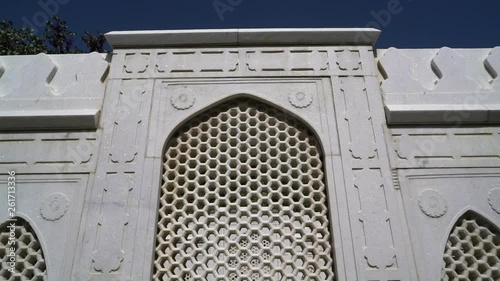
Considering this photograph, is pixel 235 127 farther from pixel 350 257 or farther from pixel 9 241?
pixel 9 241

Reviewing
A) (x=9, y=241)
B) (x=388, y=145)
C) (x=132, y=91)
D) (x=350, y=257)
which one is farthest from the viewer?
(x=132, y=91)

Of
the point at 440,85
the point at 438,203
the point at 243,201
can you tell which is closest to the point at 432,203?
the point at 438,203

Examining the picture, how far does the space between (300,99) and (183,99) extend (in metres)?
1.12

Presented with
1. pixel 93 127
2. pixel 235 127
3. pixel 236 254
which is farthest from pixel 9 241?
pixel 235 127

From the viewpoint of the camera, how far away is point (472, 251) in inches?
133

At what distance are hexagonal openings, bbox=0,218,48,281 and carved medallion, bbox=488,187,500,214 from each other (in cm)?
368

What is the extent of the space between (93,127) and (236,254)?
69.5 inches

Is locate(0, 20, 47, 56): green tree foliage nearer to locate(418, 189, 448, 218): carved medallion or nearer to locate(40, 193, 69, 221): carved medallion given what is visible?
locate(40, 193, 69, 221): carved medallion

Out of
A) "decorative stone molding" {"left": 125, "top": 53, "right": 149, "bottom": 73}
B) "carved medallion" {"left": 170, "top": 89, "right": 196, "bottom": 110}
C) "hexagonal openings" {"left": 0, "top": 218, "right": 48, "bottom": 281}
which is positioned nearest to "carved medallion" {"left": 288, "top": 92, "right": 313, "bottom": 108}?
"carved medallion" {"left": 170, "top": 89, "right": 196, "bottom": 110}

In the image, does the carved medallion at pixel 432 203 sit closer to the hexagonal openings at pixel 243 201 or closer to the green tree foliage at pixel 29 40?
the hexagonal openings at pixel 243 201

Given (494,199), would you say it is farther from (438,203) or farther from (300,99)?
(300,99)

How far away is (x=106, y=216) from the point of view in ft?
11.2

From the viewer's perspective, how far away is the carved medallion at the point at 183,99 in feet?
12.9

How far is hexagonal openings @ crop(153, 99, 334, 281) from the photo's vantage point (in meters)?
3.34
